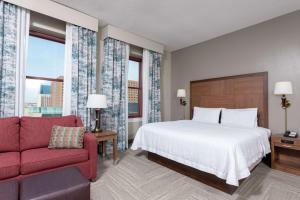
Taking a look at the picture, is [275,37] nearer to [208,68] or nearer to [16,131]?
[208,68]

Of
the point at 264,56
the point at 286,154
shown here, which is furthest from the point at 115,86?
the point at 286,154

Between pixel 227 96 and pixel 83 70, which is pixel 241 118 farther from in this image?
pixel 83 70

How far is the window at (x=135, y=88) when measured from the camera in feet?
15.2

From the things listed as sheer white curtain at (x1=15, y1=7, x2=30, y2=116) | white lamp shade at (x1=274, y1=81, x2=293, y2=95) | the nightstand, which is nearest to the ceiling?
sheer white curtain at (x1=15, y1=7, x2=30, y2=116)

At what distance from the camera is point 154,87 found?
471 centimetres

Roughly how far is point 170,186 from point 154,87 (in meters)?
2.94

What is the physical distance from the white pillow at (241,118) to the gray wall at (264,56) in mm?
400

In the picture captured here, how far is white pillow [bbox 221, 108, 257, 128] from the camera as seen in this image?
3.22 meters

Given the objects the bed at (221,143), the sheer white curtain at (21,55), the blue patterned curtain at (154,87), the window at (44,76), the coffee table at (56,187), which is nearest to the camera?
the coffee table at (56,187)

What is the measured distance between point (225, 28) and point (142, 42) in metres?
2.04

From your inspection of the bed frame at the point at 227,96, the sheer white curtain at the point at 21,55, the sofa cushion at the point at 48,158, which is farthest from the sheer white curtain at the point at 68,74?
the bed frame at the point at 227,96

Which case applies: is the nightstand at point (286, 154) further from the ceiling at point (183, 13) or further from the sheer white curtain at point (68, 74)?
the sheer white curtain at point (68, 74)

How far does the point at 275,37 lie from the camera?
3297 millimetres

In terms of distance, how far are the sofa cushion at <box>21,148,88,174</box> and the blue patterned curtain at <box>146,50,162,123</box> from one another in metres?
2.58
